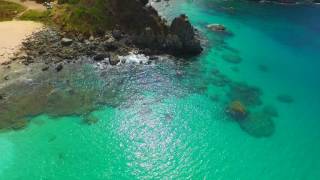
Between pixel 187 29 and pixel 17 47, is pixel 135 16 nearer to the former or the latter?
pixel 187 29

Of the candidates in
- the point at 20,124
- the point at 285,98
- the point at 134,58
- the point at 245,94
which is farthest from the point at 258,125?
the point at 20,124

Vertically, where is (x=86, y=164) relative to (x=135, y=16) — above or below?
below

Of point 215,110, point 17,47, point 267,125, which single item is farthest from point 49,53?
point 267,125

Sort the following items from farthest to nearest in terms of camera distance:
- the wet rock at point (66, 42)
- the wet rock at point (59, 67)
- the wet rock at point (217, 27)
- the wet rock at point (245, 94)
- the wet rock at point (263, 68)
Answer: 1. the wet rock at point (217, 27)
2. the wet rock at point (263, 68)
3. the wet rock at point (66, 42)
4. the wet rock at point (59, 67)
5. the wet rock at point (245, 94)

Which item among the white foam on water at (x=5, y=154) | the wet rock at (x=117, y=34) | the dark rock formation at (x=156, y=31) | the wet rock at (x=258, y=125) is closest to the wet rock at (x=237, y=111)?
the wet rock at (x=258, y=125)

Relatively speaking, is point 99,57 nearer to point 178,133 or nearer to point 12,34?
point 12,34

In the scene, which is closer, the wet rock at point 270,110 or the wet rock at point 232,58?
the wet rock at point 270,110

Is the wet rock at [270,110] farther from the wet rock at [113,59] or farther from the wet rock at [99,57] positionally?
the wet rock at [99,57]
